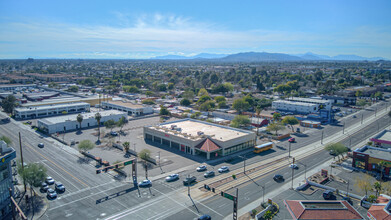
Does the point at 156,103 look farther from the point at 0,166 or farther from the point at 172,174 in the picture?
the point at 0,166

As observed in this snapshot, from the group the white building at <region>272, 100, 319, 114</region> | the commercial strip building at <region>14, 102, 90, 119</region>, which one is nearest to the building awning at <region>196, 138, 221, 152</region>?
the white building at <region>272, 100, 319, 114</region>

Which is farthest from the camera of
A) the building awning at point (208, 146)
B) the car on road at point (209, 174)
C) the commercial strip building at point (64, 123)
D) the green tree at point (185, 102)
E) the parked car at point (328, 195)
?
the green tree at point (185, 102)

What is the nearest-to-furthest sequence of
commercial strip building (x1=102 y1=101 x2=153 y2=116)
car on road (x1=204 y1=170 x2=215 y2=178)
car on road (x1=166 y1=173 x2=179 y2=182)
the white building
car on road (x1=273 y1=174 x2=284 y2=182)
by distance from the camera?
car on road (x1=166 y1=173 x2=179 y2=182), car on road (x1=273 y1=174 x2=284 y2=182), car on road (x1=204 y1=170 x2=215 y2=178), commercial strip building (x1=102 y1=101 x2=153 y2=116), the white building

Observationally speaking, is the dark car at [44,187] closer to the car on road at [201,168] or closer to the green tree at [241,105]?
the car on road at [201,168]

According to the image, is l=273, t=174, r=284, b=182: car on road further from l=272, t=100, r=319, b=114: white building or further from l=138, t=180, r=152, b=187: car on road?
l=272, t=100, r=319, b=114: white building

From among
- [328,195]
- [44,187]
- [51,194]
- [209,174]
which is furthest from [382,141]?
[44,187]

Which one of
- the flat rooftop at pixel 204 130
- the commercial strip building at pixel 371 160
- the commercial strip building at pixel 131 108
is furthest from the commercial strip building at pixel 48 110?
the commercial strip building at pixel 371 160
